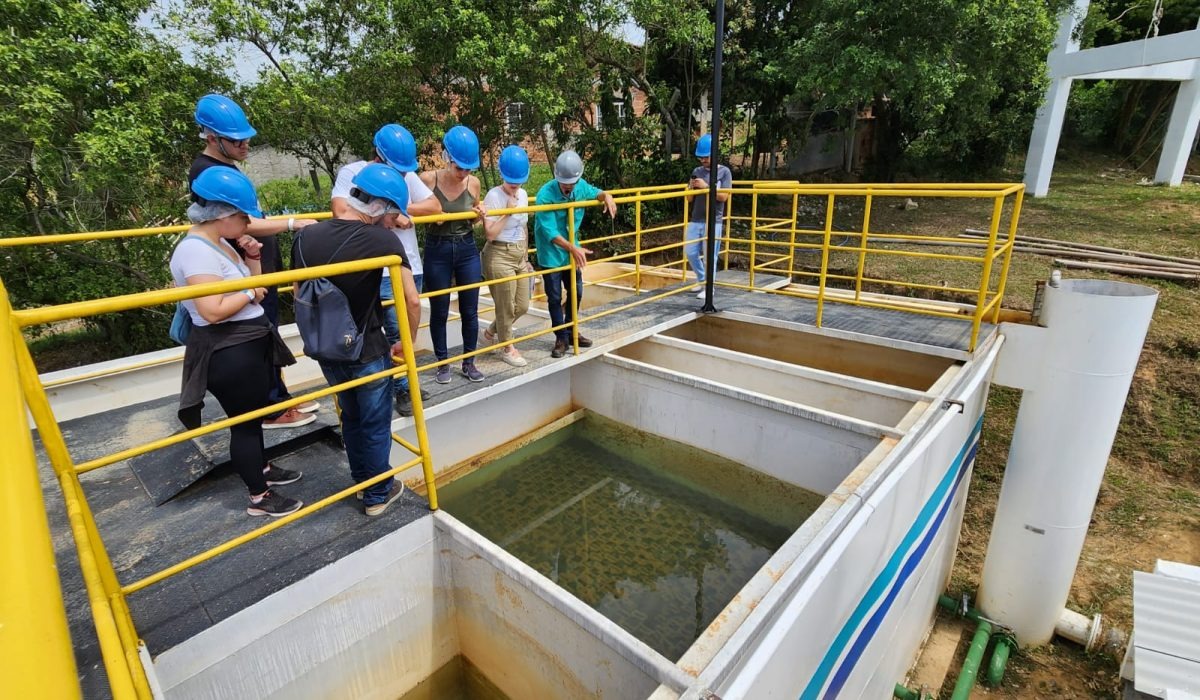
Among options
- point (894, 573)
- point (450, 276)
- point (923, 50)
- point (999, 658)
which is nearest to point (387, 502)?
point (450, 276)

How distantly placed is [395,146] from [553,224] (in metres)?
1.28

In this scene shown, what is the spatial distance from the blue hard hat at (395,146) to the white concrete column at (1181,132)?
18390 millimetres

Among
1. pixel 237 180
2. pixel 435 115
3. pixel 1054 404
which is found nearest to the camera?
pixel 237 180

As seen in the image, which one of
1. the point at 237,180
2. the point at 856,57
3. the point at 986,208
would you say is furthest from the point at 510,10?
the point at 986,208

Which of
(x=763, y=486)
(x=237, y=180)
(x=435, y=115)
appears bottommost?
(x=763, y=486)

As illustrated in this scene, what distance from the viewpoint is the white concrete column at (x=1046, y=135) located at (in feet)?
42.3

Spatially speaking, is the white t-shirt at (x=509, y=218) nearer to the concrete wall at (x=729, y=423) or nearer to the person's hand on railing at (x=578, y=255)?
the person's hand on railing at (x=578, y=255)

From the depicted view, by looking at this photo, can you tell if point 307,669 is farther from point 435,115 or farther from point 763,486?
point 435,115

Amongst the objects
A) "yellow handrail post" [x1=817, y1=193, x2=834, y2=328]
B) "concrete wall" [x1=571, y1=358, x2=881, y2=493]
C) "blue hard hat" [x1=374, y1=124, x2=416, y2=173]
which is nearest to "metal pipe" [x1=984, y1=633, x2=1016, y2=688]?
"concrete wall" [x1=571, y1=358, x2=881, y2=493]

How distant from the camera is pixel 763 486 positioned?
449cm

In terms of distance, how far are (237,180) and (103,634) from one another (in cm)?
174

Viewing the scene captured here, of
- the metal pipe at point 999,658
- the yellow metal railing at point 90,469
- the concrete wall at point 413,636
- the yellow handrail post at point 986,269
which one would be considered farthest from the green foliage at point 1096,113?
the yellow metal railing at point 90,469

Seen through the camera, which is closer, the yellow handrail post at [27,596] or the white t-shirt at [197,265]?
the yellow handrail post at [27,596]

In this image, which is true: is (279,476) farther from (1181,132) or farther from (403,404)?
(1181,132)
